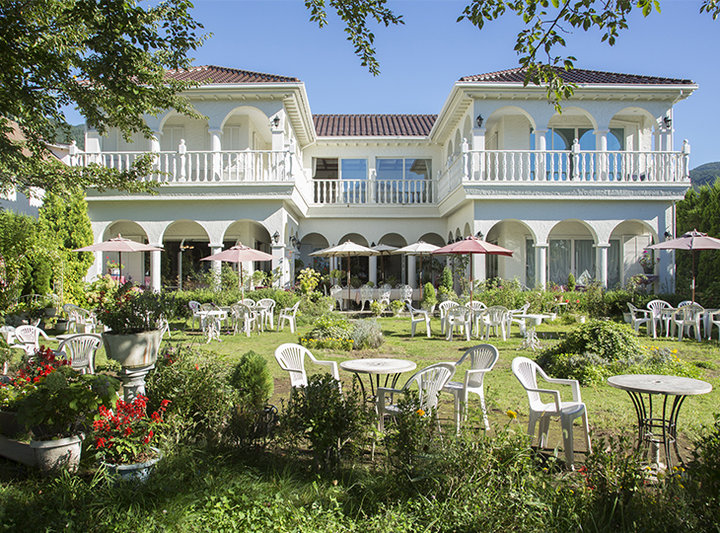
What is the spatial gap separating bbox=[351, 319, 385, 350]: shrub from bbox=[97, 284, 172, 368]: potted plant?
624 cm

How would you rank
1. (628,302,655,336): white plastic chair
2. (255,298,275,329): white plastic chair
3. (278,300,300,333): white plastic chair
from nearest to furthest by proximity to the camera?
(628,302,655,336): white plastic chair
(255,298,275,329): white plastic chair
(278,300,300,333): white plastic chair

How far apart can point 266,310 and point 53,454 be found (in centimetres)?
1017

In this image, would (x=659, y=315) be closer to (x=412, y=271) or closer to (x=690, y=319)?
(x=690, y=319)

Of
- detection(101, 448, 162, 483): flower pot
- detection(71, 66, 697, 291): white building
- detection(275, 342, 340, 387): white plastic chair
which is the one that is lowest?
detection(101, 448, 162, 483): flower pot

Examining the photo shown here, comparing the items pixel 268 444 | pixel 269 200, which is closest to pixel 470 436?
pixel 268 444

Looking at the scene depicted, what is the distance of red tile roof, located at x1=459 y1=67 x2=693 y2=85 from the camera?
16406 mm

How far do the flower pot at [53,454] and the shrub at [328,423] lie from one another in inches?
66.7

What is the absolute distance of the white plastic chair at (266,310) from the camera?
1377cm

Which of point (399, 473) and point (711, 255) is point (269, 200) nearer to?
point (399, 473)

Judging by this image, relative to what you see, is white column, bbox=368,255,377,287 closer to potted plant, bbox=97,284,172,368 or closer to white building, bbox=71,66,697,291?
white building, bbox=71,66,697,291

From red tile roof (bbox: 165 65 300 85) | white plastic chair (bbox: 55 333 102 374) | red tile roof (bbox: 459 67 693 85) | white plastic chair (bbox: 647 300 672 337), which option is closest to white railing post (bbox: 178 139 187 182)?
red tile roof (bbox: 165 65 300 85)

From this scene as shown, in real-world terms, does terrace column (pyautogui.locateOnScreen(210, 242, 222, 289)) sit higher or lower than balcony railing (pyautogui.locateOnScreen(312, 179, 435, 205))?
lower

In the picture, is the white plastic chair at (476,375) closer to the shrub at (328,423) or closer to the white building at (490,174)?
the shrub at (328,423)

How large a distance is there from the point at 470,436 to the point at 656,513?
3.89 ft
